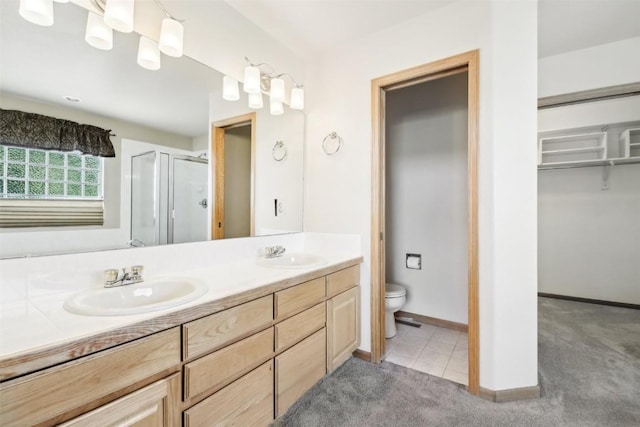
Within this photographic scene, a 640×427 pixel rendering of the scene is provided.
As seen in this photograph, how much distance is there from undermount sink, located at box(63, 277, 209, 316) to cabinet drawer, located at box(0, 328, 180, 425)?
108 mm

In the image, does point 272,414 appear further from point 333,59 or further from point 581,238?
point 581,238

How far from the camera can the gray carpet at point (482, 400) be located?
1483 millimetres

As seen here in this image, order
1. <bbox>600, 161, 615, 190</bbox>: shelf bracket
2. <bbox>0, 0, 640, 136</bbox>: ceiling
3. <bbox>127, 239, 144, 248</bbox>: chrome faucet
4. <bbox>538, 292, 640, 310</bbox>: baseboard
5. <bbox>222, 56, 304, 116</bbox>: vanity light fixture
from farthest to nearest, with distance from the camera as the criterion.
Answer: <bbox>600, 161, 615, 190</bbox>: shelf bracket, <bbox>538, 292, 640, 310</bbox>: baseboard, <bbox>222, 56, 304, 116</bbox>: vanity light fixture, <bbox>127, 239, 144, 248</bbox>: chrome faucet, <bbox>0, 0, 640, 136</bbox>: ceiling

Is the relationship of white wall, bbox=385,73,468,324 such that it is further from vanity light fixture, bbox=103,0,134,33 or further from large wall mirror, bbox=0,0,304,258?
vanity light fixture, bbox=103,0,134,33

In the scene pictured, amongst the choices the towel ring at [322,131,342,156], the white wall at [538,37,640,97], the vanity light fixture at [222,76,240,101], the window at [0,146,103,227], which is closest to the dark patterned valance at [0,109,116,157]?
the window at [0,146,103,227]

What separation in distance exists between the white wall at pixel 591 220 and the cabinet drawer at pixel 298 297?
3.37 m

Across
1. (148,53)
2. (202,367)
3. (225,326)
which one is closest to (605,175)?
(225,326)

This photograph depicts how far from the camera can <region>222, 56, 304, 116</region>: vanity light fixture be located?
1835 millimetres

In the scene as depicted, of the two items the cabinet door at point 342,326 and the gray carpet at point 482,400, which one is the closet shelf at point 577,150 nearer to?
the gray carpet at point 482,400

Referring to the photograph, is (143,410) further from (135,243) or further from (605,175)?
(605,175)

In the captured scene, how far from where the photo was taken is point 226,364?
112 centimetres

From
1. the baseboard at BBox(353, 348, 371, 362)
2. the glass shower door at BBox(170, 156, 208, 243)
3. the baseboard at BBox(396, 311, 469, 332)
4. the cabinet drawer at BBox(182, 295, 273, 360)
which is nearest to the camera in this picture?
the cabinet drawer at BBox(182, 295, 273, 360)

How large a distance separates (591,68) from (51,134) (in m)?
3.80

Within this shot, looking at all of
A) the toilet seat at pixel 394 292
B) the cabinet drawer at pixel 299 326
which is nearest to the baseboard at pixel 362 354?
the toilet seat at pixel 394 292
